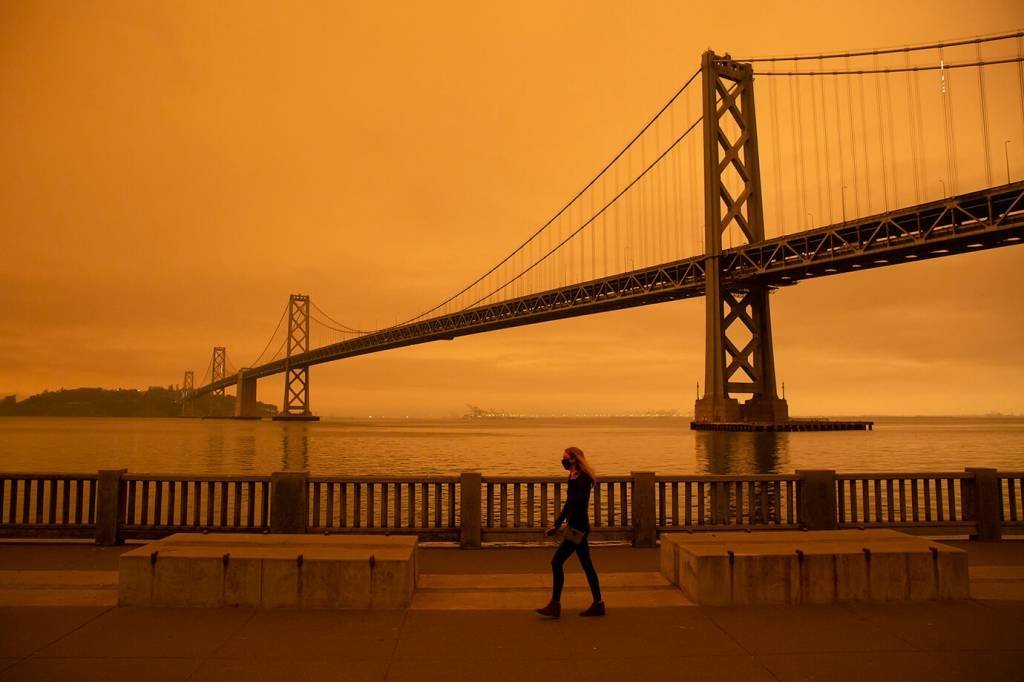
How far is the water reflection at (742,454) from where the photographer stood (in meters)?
38.8

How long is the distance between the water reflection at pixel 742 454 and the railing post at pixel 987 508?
26126 millimetres

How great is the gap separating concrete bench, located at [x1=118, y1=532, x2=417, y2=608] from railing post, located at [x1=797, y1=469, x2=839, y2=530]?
588 cm

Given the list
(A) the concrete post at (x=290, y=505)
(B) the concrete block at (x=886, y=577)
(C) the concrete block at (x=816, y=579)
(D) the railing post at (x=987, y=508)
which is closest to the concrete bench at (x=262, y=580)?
(A) the concrete post at (x=290, y=505)

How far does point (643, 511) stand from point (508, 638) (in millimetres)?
4358

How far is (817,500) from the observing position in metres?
10.3

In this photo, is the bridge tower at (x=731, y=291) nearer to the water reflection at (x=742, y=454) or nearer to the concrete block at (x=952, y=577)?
the water reflection at (x=742, y=454)

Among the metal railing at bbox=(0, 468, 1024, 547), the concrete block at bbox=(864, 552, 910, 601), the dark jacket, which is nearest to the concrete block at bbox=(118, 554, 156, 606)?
the metal railing at bbox=(0, 468, 1024, 547)

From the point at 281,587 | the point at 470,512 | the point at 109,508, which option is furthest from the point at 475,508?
the point at 109,508

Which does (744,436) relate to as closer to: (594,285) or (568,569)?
(594,285)

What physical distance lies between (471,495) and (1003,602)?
587cm

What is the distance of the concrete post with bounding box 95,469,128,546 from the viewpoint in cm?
1000

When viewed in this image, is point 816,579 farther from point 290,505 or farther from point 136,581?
point 290,505

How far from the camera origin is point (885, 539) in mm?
7777

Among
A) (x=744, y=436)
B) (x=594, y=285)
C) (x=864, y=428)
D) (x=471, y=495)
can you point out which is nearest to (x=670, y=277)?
(x=594, y=285)
